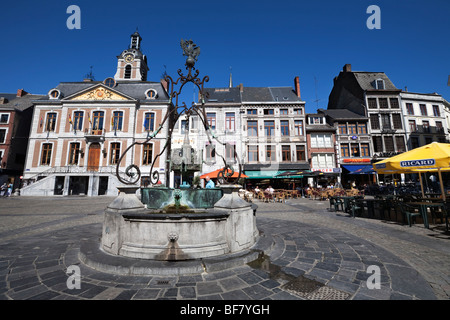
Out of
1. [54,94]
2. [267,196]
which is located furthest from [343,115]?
[54,94]

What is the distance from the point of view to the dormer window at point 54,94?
963 inches

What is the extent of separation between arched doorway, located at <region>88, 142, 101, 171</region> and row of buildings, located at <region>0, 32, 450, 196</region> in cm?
12

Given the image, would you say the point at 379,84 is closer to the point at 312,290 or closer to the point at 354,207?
the point at 354,207

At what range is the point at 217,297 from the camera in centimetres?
228

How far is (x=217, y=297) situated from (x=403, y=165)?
26.7 ft

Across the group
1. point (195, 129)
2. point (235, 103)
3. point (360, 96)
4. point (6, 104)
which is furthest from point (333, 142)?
point (6, 104)

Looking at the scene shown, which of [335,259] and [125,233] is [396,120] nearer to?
[335,259]

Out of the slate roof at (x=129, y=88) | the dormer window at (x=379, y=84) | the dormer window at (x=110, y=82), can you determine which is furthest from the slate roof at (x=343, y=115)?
the dormer window at (x=110, y=82)

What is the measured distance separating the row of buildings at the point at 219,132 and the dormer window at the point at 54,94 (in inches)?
4.0

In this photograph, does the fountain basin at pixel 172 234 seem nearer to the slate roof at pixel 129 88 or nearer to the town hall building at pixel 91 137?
the town hall building at pixel 91 137

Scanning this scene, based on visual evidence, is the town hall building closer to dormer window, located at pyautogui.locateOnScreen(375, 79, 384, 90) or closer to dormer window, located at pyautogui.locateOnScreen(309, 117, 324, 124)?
dormer window, located at pyautogui.locateOnScreen(309, 117, 324, 124)

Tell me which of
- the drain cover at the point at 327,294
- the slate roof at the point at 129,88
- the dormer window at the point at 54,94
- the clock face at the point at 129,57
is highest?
the clock face at the point at 129,57
